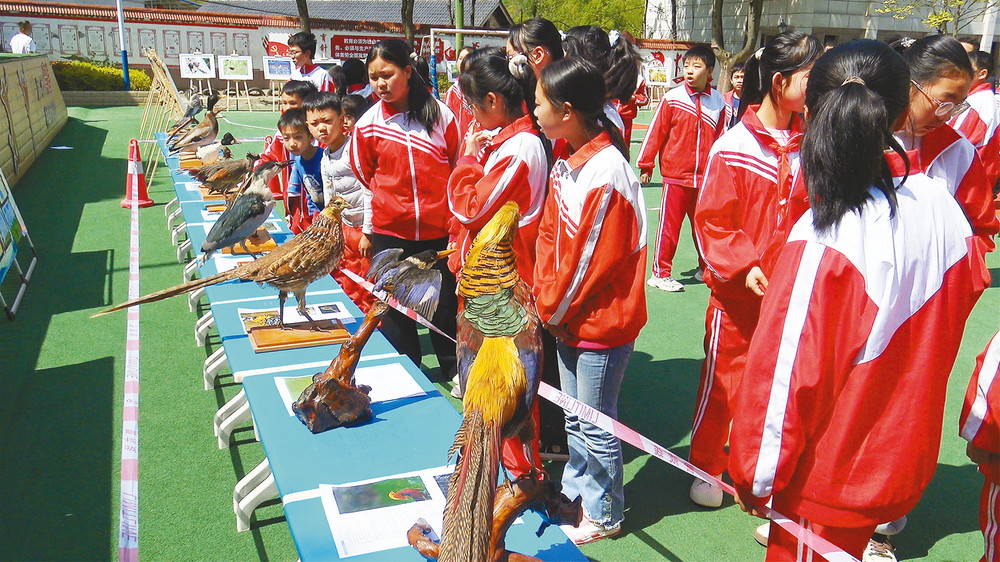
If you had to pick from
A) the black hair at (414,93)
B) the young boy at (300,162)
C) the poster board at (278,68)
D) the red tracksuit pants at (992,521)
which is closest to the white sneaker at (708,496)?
the red tracksuit pants at (992,521)

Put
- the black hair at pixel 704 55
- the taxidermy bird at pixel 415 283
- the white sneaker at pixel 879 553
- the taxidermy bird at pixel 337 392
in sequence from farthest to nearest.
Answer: the black hair at pixel 704 55 → the white sneaker at pixel 879 553 → the taxidermy bird at pixel 337 392 → the taxidermy bird at pixel 415 283

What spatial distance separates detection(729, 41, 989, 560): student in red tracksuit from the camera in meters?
1.39

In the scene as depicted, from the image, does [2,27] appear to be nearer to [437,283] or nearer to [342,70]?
[342,70]

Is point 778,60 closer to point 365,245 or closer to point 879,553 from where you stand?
point 879,553

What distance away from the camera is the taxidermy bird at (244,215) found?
348cm

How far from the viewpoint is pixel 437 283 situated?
6.34ft

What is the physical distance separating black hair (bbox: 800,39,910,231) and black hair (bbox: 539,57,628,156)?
0.75m

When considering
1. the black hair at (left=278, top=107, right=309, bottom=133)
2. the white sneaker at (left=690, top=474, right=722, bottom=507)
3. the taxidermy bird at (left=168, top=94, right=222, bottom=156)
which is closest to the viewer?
the white sneaker at (left=690, top=474, right=722, bottom=507)

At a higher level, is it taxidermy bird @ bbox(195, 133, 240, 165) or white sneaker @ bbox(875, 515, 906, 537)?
taxidermy bird @ bbox(195, 133, 240, 165)

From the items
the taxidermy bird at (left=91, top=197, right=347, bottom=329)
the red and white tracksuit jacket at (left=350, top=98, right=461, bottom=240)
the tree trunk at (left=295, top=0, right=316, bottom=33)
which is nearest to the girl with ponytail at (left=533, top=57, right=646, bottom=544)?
the taxidermy bird at (left=91, top=197, right=347, bottom=329)

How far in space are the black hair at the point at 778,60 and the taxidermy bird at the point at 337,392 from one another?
1562 millimetres

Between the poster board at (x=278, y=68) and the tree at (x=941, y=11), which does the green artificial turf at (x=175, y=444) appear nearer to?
the poster board at (x=278, y=68)

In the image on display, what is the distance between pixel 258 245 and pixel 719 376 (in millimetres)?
2943

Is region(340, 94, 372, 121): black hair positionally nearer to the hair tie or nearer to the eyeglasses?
the hair tie
